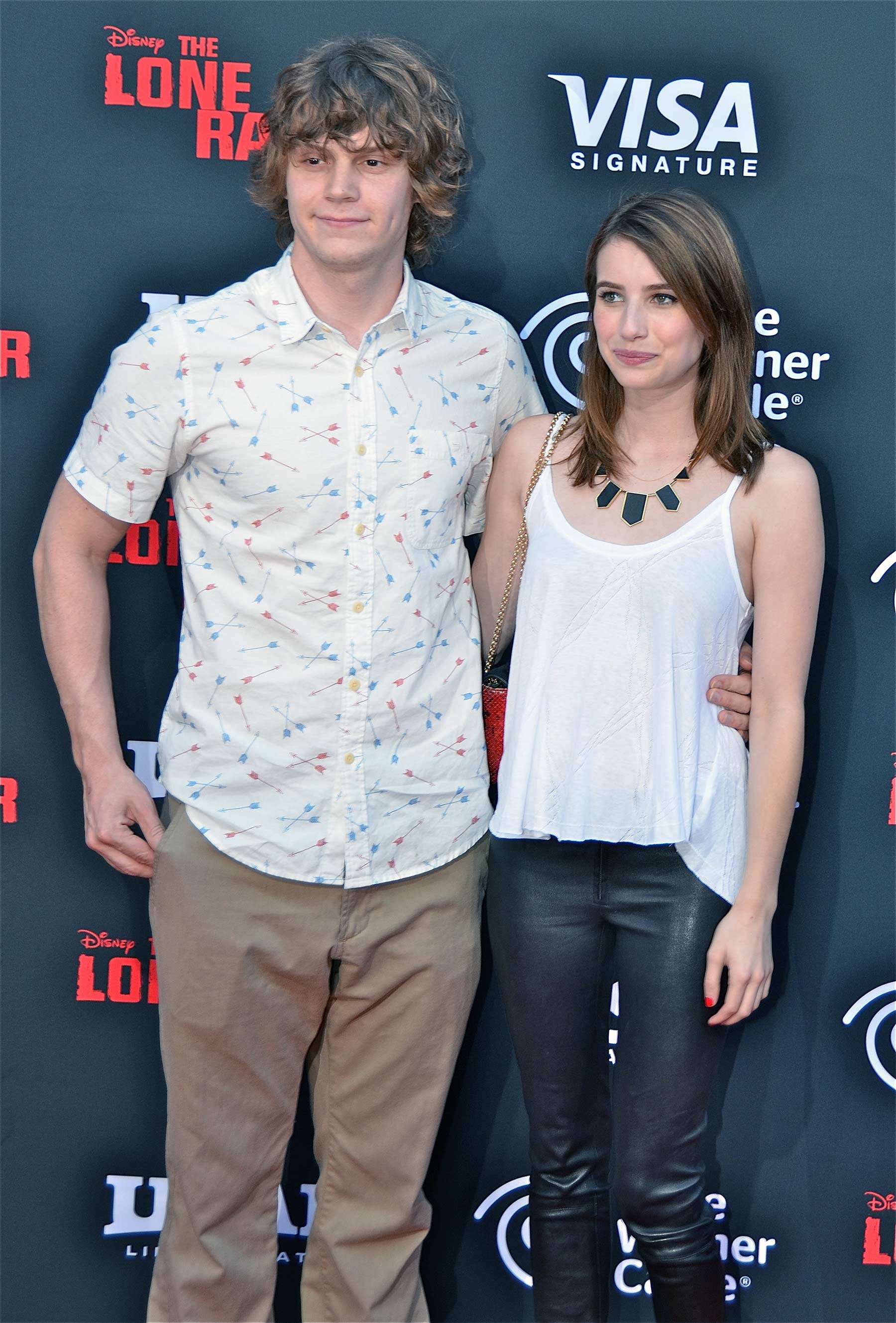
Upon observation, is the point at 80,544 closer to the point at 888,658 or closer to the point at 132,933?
the point at 132,933

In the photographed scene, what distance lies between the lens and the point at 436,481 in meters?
1.84

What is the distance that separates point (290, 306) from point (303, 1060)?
3.89 ft

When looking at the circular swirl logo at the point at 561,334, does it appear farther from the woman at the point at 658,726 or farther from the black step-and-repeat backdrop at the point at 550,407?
the woman at the point at 658,726

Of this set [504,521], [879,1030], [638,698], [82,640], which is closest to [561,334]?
[504,521]

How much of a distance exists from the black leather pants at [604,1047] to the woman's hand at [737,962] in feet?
0.06

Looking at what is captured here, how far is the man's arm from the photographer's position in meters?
1.86

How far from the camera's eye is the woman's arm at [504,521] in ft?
6.29

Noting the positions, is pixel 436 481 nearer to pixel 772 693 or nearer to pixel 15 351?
pixel 772 693

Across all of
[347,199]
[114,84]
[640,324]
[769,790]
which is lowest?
[769,790]

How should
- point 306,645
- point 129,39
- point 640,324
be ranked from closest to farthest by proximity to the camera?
point 640,324
point 306,645
point 129,39

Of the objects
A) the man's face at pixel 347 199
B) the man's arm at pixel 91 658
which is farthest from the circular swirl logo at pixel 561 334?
the man's arm at pixel 91 658

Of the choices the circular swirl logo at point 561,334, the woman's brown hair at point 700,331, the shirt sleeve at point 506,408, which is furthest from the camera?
the circular swirl logo at point 561,334

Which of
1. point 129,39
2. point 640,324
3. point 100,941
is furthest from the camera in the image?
point 100,941

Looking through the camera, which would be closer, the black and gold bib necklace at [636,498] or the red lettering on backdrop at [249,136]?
the black and gold bib necklace at [636,498]
